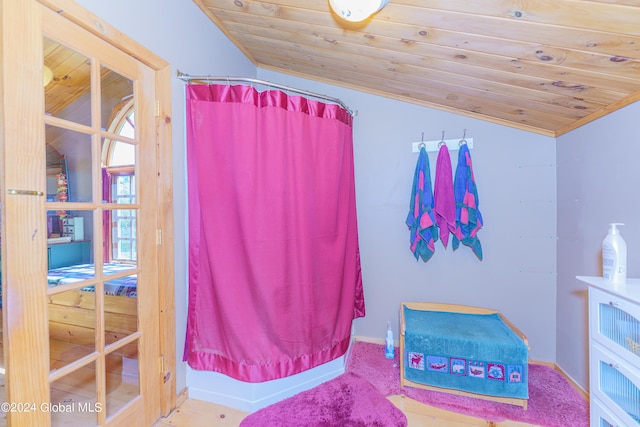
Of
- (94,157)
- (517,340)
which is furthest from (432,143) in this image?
(94,157)

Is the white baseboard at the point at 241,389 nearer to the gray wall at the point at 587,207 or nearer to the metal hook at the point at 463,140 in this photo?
the gray wall at the point at 587,207

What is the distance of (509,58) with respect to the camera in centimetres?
128

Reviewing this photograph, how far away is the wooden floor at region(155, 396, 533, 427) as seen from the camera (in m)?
1.43

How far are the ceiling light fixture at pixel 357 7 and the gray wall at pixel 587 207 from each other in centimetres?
131

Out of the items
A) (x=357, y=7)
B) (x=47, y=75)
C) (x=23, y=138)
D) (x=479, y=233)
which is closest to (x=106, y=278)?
(x=23, y=138)

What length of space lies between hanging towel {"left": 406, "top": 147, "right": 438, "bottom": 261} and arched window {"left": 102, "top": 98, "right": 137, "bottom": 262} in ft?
5.95

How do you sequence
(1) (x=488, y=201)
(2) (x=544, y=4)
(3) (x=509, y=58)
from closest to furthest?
(2) (x=544, y=4)
(3) (x=509, y=58)
(1) (x=488, y=201)

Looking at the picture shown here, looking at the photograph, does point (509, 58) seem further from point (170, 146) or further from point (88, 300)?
point (88, 300)

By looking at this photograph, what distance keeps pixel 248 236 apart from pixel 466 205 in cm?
154

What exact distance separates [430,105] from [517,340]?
1724 mm

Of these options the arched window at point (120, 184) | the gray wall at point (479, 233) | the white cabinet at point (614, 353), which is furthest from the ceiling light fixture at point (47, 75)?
the white cabinet at point (614, 353)

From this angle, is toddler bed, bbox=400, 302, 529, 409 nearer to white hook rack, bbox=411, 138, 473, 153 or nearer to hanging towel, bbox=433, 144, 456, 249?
hanging towel, bbox=433, 144, 456, 249

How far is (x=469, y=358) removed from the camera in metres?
1.58

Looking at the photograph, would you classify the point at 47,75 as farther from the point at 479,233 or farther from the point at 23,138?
the point at 479,233
